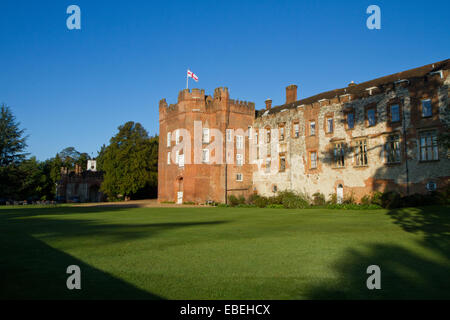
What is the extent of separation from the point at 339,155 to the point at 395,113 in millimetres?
6319

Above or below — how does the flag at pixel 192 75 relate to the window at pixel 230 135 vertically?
above

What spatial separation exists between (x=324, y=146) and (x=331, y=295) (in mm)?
29320

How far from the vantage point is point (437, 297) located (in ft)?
16.4

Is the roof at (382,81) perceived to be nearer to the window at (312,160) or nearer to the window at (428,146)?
the window at (428,146)

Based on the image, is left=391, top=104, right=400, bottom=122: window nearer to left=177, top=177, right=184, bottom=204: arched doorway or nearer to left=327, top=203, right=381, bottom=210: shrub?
left=327, top=203, right=381, bottom=210: shrub

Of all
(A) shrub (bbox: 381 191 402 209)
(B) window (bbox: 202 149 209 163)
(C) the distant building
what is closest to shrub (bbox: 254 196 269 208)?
(B) window (bbox: 202 149 209 163)

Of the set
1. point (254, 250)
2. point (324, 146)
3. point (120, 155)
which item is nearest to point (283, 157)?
point (324, 146)

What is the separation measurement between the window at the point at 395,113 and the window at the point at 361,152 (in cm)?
308

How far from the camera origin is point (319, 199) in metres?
31.7

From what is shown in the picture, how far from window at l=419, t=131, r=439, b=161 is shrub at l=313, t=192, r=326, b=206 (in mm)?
9373

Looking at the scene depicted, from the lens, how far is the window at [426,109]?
2531 cm

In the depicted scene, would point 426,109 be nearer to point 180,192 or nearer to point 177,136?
point 177,136

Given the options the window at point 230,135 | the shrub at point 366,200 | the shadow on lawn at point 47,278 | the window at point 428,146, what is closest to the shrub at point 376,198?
the shrub at point 366,200
